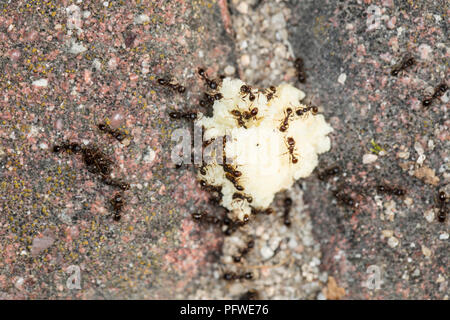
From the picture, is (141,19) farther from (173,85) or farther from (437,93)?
(437,93)

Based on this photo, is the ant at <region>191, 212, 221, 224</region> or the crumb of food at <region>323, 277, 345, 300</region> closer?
the ant at <region>191, 212, 221, 224</region>

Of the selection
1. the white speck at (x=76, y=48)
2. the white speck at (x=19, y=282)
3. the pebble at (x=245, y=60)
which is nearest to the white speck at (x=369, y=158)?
the pebble at (x=245, y=60)

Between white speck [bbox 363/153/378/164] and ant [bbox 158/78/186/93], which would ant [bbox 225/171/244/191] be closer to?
ant [bbox 158/78/186/93]

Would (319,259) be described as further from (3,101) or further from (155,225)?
(3,101)

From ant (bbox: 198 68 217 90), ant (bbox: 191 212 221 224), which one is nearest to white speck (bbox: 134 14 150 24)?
ant (bbox: 198 68 217 90)

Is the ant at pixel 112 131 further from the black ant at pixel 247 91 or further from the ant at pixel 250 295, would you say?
the ant at pixel 250 295

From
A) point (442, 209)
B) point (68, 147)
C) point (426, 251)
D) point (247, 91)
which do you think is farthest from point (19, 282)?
point (442, 209)

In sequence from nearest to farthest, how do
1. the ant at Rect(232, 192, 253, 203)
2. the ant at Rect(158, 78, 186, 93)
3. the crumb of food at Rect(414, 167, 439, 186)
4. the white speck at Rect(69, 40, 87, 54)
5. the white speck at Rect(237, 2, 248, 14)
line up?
the white speck at Rect(69, 40, 87, 54) < the ant at Rect(158, 78, 186, 93) < the crumb of food at Rect(414, 167, 439, 186) < the ant at Rect(232, 192, 253, 203) < the white speck at Rect(237, 2, 248, 14)
